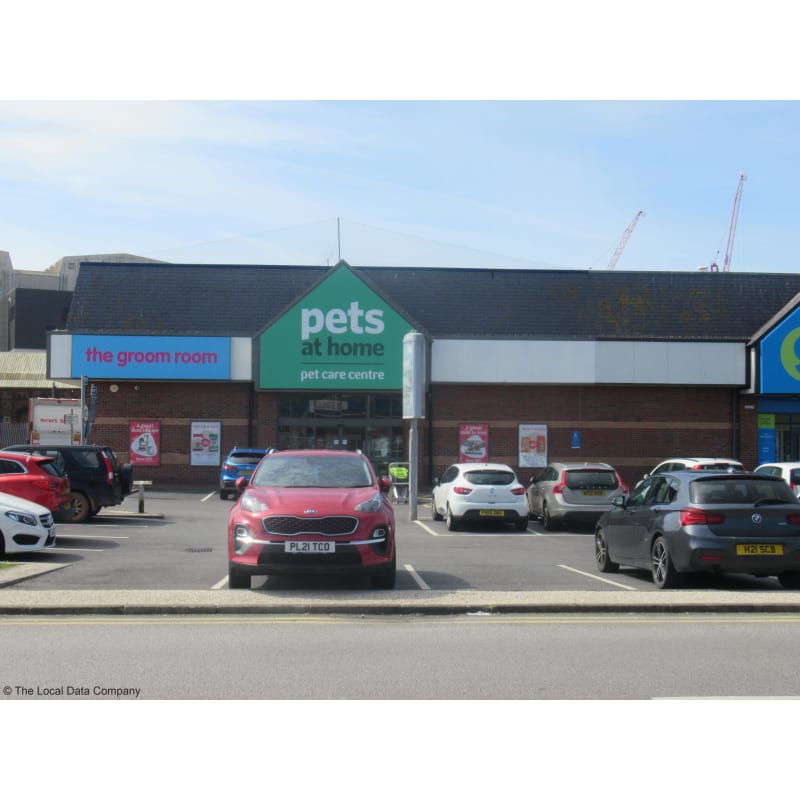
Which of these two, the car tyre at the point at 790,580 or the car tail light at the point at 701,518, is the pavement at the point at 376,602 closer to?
the car tyre at the point at 790,580

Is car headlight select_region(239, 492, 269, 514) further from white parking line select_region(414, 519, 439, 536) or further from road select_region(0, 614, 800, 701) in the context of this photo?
white parking line select_region(414, 519, 439, 536)

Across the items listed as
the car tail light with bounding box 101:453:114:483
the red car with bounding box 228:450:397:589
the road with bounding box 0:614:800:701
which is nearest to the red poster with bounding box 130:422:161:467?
the car tail light with bounding box 101:453:114:483

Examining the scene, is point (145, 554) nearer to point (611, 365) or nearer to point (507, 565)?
point (507, 565)

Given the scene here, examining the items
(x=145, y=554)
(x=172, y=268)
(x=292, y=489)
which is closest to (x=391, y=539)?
(x=292, y=489)

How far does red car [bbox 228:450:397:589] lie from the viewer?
11.0 meters

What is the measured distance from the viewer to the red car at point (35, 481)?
17.8 meters

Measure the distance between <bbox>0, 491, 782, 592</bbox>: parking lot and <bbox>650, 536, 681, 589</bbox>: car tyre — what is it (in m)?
0.22

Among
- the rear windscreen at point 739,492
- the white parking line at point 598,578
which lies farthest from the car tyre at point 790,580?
the white parking line at point 598,578

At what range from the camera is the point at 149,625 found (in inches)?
373

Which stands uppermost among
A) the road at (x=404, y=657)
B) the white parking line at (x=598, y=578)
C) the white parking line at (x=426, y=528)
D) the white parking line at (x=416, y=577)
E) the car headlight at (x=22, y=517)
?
the car headlight at (x=22, y=517)

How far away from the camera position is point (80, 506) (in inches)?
853

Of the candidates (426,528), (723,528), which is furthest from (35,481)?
(723,528)

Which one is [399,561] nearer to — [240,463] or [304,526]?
[304,526]

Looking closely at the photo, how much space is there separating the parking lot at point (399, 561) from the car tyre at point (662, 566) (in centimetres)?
22
